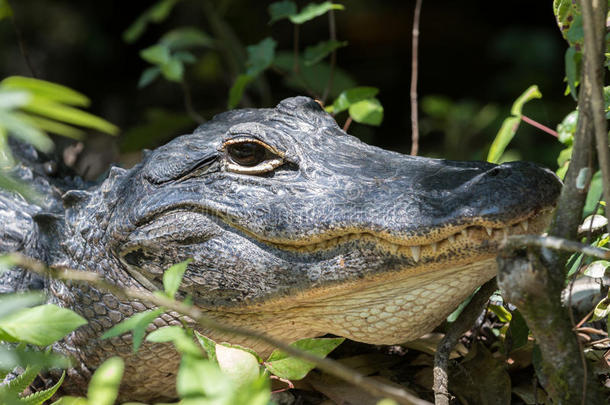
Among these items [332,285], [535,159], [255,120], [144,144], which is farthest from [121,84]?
[332,285]

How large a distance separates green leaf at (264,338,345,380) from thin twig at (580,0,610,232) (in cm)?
103

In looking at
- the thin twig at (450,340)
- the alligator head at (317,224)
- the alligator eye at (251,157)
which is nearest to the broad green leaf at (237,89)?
the alligator head at (317,224)

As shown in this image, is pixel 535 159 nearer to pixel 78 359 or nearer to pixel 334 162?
pixel 334 162

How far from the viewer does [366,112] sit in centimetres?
424

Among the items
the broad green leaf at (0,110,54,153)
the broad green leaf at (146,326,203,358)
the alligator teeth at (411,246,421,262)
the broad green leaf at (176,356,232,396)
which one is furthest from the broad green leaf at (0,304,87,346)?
the alligator teeth at (411,246,421,262)

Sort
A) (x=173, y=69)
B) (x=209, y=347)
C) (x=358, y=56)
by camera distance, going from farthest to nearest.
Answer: (x=358, y=56) → (x=173, y=69) → (x=209, y=347)

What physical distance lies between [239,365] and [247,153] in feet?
3.77

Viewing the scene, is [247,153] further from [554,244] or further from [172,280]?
[554,244]

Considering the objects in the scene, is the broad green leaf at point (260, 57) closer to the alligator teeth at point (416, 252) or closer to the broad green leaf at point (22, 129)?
the alligator teeth at point (416, 252)

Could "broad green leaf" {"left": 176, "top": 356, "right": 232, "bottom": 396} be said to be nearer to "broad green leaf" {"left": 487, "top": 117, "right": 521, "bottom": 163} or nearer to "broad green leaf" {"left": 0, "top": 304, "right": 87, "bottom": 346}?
"broad green leaf" {"left": 0, "top": 304, "right": 87, "bottom": 346}

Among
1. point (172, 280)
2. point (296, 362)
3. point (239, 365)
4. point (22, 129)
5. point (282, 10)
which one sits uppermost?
point (282, 10)

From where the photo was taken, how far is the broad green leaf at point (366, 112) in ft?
13.9

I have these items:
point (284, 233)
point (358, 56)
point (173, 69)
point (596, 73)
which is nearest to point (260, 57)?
point (173, 69)

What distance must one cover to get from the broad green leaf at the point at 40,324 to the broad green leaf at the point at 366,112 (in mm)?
2577
